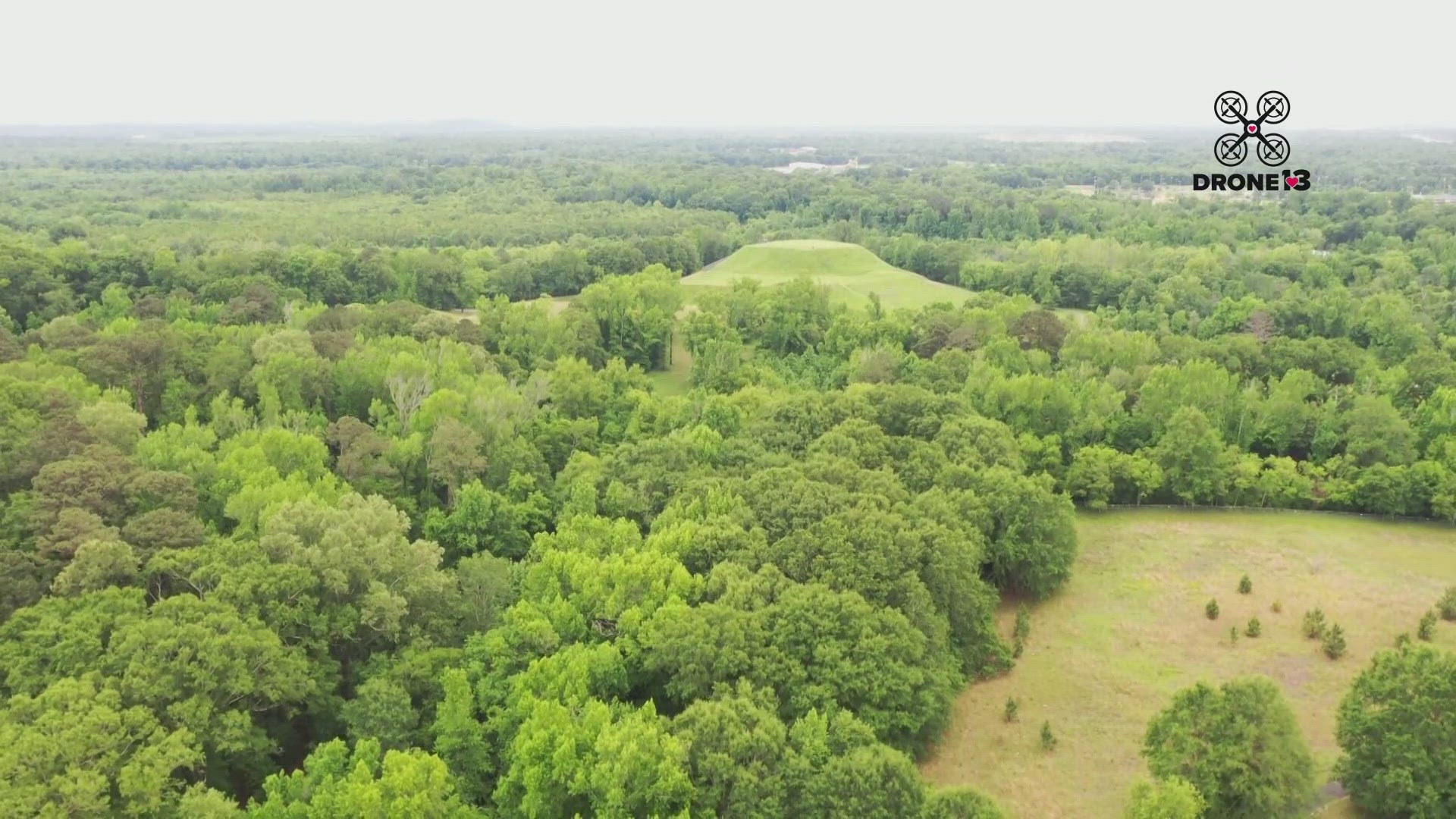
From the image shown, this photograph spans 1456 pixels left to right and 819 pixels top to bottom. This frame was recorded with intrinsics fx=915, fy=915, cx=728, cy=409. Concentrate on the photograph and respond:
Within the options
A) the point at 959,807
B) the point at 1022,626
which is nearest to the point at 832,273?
the point at 1022,626

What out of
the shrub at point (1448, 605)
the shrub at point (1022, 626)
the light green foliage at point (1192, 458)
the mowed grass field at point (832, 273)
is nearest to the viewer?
the shrub at point (1022, 626)

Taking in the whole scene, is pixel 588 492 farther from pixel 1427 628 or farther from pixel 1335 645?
pixel 1427 628

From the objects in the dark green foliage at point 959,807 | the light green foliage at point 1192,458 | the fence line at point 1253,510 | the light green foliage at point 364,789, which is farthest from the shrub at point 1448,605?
the light green foliage at point 364,789

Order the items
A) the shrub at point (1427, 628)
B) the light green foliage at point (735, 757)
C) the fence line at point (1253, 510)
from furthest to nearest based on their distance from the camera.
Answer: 1. the fence line at point (1253, 510)
2. the shrub at point (1427, 628)
3. the light green foliage at point (735, 757)

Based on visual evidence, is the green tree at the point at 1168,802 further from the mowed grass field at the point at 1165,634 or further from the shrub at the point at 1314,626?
the shrub at the point at 1314,626

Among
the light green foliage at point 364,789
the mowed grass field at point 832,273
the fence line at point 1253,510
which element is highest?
the mowed grass field at point 832,273

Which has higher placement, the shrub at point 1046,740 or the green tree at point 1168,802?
the green tree at point 1168,802

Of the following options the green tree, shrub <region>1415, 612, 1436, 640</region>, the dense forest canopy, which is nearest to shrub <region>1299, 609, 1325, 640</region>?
shrub <region>1415, 612, 1436, 640</region>

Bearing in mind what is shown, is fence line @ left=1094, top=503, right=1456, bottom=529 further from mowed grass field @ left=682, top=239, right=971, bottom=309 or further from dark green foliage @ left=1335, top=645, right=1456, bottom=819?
mowed grass field @ left=682, top=239, right=971, bottom=309
